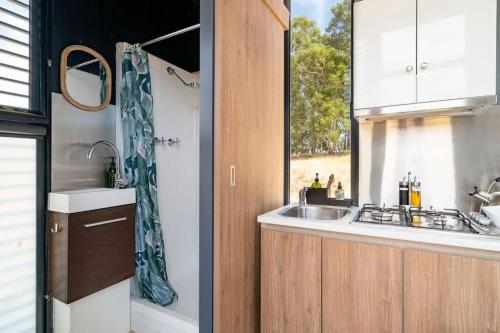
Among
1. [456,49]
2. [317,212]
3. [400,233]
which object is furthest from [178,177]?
[456,49]

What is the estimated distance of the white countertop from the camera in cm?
110

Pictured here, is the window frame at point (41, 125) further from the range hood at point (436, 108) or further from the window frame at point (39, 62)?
the range hood at point (436, 108)

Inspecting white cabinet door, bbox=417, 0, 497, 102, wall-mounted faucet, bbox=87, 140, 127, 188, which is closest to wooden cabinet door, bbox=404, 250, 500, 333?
white cabinet door, bbox=417, 0, 497, 102

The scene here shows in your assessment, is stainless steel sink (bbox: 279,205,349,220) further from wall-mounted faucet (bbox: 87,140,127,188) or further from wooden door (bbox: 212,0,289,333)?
wall-mounted faucet (bbox: 87,140,127,188)

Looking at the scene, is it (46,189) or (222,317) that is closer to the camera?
(222,317)

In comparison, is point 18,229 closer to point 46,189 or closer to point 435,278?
point 46,189

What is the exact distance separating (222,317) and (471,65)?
1965 millimetres

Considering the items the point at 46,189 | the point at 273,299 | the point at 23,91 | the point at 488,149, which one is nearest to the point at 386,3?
the point at 488,149

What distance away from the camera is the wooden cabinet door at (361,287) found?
4.10 ft

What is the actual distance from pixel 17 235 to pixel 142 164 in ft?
2.82

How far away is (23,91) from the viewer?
5.01ft

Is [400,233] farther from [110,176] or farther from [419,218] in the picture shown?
[110,176]

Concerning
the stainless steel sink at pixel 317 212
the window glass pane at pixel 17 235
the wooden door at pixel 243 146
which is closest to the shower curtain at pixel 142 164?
the window glass pane at pixel 17 235

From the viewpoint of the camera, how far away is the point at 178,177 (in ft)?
8.23
